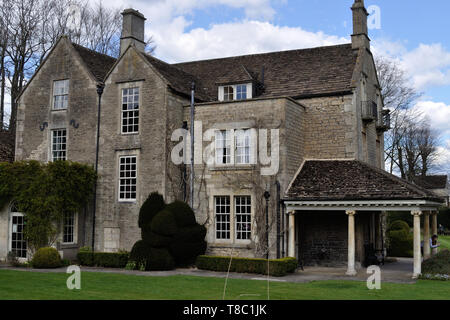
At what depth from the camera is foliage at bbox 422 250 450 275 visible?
19.9 metres

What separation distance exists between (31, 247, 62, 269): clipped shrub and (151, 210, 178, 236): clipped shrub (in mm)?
4916

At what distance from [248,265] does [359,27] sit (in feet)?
48.5

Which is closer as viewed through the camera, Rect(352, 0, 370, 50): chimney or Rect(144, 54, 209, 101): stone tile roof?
Rect(144, 54, 209, 101): stone tile roof

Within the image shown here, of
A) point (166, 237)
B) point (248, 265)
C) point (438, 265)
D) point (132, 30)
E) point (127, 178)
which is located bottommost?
point (248, 265)

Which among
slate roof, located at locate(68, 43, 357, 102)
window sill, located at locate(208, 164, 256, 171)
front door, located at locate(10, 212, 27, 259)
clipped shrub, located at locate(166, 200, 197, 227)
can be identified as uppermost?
slate roof, located at locate(68, 43, 357, 102)

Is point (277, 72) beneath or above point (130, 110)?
above

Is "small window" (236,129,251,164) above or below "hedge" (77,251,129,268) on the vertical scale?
above

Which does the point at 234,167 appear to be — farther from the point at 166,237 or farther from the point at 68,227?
the point at 68,227

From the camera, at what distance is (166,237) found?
21781 mm

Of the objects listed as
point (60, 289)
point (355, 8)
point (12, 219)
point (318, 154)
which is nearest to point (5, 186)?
point (12, 219)

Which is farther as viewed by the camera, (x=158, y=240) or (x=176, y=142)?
(x=176, y=142)

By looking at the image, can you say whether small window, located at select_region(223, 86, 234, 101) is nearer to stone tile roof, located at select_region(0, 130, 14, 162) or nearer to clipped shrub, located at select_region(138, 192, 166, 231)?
clipped shrub, located at select_region(138, 192, 166, 231)

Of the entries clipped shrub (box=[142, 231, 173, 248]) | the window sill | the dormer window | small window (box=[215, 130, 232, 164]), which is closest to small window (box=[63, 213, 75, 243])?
clipped shrub (box=[142, 231, 173, 248])

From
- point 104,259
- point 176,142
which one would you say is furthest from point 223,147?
point 104,259
